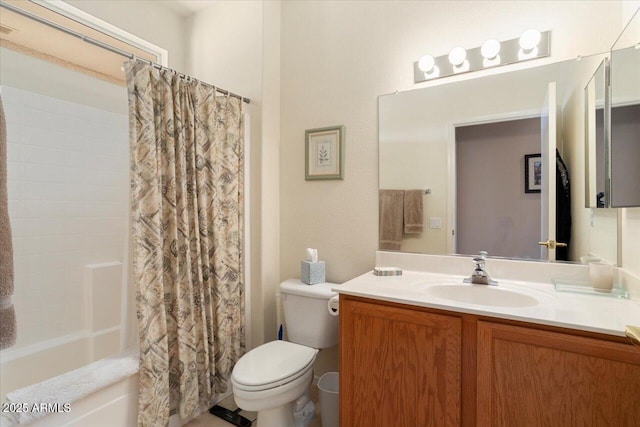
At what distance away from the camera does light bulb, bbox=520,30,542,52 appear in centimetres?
142

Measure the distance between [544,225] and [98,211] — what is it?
9.91 feet

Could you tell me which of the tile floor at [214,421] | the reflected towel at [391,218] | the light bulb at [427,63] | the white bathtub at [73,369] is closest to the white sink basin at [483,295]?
the reflected towel at [391,218]

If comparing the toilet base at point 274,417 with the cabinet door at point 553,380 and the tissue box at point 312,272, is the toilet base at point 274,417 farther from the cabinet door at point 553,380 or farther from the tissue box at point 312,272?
the cabinet door at point 553,380

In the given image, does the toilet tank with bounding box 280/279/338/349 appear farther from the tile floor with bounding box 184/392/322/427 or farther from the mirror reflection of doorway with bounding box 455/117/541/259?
the mirror reflection of doorway with bounding box 455/117/541/259

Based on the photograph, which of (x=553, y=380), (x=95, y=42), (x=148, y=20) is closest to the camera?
(x=553, y=380)

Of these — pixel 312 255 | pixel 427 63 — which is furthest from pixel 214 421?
pixel 427 63

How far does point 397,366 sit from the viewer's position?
121cm

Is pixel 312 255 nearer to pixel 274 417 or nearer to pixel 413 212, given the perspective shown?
pixel 413 212

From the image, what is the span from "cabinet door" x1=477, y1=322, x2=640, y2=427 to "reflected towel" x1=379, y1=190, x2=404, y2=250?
785 millimetres

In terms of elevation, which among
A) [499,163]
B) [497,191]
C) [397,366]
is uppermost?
[499,163]

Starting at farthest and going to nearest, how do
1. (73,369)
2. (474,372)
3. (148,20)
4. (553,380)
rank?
1. (148,20)
2. (73,369)
3. (474,372)
4. (553,380)

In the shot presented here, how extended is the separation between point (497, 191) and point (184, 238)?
1699 mm

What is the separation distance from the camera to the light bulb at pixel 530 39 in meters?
1.42

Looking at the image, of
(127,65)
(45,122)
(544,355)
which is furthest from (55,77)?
(544,355)
